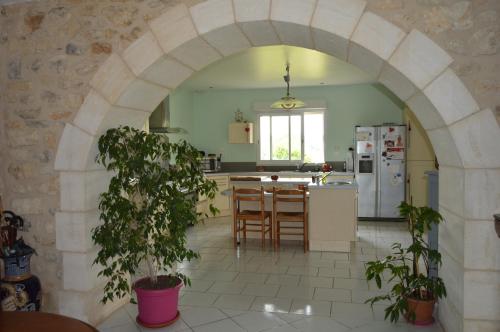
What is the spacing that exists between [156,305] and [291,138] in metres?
6.01

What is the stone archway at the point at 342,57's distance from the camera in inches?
97.2

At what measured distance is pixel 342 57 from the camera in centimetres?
302

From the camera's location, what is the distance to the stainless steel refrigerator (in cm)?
732

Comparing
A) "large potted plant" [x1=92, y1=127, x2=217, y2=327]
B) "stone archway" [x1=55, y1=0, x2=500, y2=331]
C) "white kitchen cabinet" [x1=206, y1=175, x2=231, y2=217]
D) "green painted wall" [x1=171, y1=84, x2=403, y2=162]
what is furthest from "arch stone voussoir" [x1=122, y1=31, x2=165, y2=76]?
"white kitchen cabinet" [x1=206, y1=175, x2=231, y2=217]

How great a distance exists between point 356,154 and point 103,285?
5.37m

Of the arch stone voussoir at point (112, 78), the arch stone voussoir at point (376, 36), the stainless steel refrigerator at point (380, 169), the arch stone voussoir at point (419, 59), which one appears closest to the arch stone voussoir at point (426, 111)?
the arch stone voussoir at point (419, 59)

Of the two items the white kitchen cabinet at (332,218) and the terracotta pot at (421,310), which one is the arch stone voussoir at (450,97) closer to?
the terracotta pot at (421,310)

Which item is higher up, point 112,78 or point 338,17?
point 338,17

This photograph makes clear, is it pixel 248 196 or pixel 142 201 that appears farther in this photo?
pixel 248 196

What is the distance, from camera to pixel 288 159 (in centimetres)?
868

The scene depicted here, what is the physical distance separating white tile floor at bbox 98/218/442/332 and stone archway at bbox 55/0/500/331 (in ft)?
2.08

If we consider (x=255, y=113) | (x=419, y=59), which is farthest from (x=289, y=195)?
(x=255, y=113)

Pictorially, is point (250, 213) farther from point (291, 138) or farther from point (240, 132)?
point (291, 138)

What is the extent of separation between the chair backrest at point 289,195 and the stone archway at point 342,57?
2468 mm
